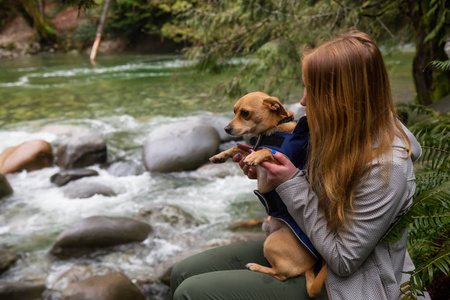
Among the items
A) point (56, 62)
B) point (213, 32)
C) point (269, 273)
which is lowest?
point (56, 62)

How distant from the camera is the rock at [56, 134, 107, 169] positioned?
25.8 ft

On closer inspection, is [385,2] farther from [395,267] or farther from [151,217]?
[395,267]

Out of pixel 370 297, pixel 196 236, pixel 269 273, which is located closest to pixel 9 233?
pixel 196 236

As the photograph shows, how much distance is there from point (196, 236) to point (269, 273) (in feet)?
11.3

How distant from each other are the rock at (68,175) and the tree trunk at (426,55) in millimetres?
5719

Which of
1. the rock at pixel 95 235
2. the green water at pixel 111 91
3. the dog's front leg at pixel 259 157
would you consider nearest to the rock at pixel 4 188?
the rock at pixel 95 235

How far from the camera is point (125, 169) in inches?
308

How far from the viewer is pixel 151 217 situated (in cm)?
579

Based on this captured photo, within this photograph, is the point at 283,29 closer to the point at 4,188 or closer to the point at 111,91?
the point at 4,188

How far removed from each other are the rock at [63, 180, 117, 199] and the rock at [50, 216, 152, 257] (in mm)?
1549

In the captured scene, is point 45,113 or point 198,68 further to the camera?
point 45,113

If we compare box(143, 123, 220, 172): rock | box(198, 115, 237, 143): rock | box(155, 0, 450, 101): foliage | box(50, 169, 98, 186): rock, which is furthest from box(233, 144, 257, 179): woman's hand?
box(198, 115, 237, 143): rock

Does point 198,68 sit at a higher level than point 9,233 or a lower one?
higher

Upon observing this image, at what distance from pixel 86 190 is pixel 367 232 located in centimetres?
592
